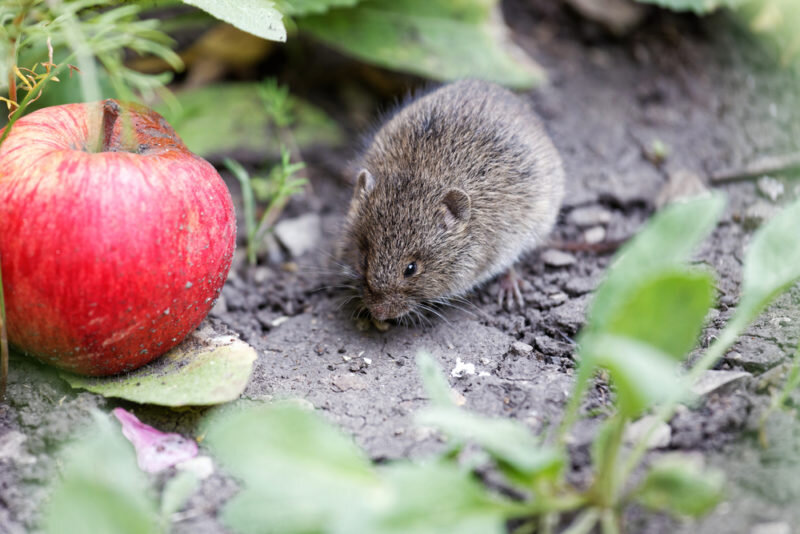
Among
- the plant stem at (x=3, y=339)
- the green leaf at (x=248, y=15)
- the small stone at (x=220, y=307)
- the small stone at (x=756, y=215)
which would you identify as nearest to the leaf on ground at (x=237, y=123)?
the small stone at (x=220, y=307)

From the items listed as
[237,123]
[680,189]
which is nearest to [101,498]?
[237,123]

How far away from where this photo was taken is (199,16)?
205 inches

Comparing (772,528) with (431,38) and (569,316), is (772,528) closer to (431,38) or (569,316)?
(569,316)

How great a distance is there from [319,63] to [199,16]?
111cm

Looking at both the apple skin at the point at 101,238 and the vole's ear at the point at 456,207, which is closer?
the apple skin at the point at 101,238

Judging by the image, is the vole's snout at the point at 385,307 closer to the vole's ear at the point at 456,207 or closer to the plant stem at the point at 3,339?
the vole's ear at the point at 456,207

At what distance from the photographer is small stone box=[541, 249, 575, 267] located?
4.50m

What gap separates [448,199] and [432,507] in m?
2.40

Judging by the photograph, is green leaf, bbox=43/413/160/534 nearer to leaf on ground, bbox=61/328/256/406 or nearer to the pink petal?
the pink petal

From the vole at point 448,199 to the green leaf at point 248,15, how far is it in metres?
1.22

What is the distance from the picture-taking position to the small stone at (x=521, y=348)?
369 centimetres

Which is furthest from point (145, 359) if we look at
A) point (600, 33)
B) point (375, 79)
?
point (600, 33)

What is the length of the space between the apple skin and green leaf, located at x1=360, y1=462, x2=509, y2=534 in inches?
57.6

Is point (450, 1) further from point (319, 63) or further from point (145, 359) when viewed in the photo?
point (145, 359)
